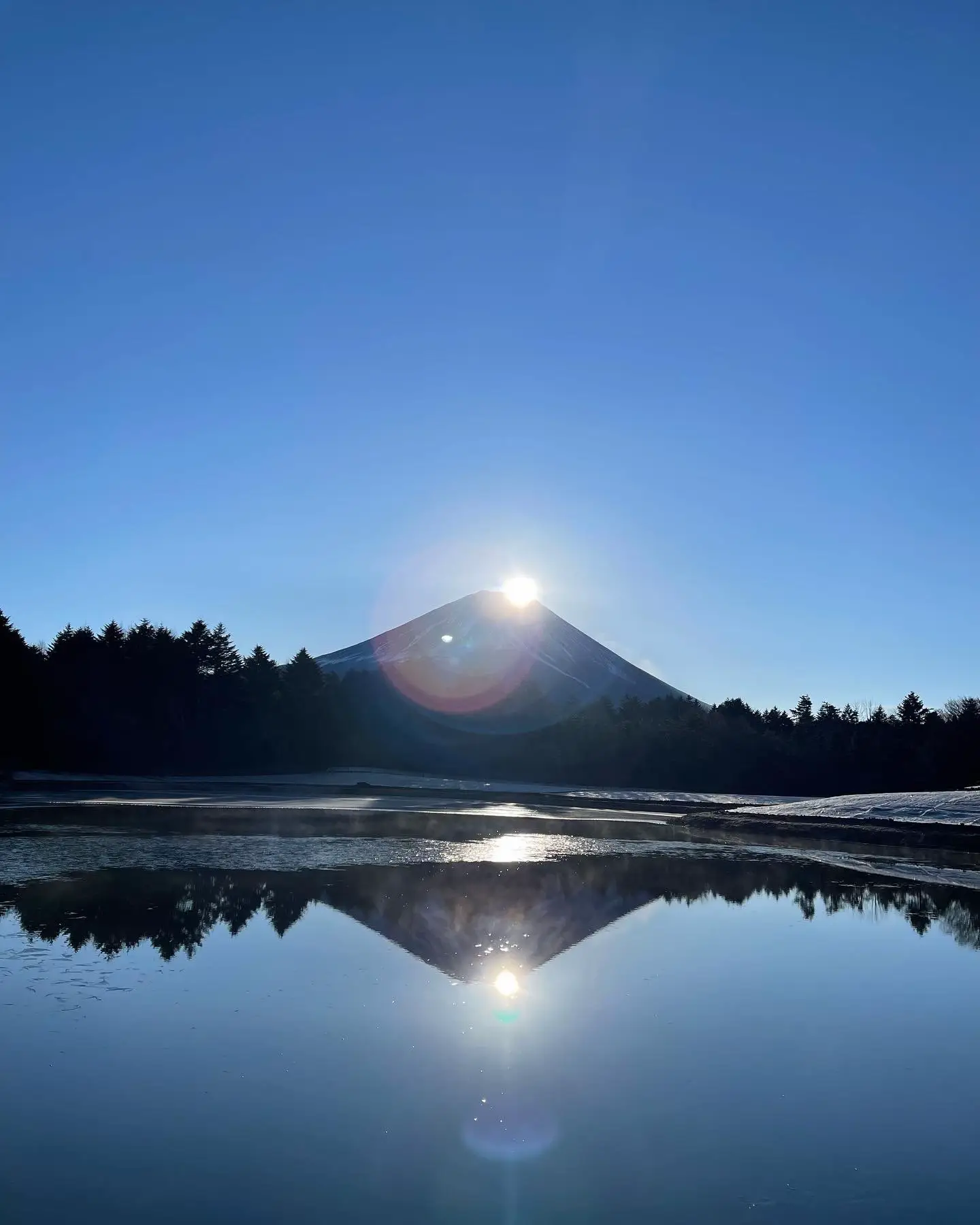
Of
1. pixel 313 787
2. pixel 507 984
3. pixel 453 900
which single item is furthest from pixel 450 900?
pixel 313 787

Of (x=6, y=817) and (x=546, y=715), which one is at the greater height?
(x=546, y=715)

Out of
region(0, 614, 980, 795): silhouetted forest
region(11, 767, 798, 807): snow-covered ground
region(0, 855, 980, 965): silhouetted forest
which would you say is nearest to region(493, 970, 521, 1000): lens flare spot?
region(0, 855, 980, 965): silhouetted forest

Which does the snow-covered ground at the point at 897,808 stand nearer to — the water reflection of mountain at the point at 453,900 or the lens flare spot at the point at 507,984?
the water reflection of mountain at the point at 453,900

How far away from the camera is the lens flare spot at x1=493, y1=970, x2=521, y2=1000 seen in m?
14.0

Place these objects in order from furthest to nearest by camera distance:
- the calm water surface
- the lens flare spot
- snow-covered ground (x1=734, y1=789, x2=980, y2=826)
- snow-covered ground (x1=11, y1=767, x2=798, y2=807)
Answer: snow-covered ground (x1=11, y1=767, x2=798, y2=807) → snow-covered ground (x1=734, y1=789, x2=980, y2=826) → the lens flare spot → the calm water surface

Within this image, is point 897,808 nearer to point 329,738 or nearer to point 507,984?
point 507,984

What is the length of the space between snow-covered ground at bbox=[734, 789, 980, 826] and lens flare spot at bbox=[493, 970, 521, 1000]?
31.7 m

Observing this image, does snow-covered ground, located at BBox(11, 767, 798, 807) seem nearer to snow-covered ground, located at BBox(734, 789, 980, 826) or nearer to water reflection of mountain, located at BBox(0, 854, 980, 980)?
snow-covered ground, located at BBox(734, 789, 980, 826)

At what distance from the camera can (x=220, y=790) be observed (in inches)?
2694

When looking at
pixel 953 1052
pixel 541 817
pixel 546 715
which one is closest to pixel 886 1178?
pixel 953 1052

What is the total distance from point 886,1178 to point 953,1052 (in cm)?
463

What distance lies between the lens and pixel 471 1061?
10727 millimetres

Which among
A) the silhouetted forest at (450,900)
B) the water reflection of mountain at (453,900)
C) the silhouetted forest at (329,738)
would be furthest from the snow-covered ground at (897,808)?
the silhouetted forest at (329,738)

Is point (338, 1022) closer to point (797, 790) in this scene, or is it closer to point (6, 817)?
point (6, 817)
